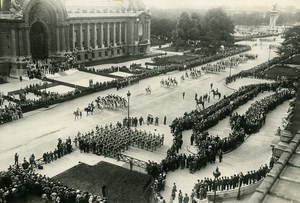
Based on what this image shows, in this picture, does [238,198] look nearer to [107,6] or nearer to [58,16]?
[58,16]

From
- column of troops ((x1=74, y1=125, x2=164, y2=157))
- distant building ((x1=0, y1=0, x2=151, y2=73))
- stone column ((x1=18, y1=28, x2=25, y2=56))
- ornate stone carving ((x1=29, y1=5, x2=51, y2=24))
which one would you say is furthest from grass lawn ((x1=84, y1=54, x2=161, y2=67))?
column of troops ((x1=74, y1=125, x2=164, y2=157))

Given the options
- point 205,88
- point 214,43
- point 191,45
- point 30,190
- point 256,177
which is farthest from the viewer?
point 191,45

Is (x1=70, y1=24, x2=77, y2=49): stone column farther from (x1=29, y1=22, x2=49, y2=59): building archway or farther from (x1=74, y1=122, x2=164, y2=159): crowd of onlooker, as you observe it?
(x1=74, y1=122, x2=164, y2=159): crowd of onlooker

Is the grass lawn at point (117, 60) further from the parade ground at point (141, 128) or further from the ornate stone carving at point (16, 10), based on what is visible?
the ornate stone carving at point (16, 10)

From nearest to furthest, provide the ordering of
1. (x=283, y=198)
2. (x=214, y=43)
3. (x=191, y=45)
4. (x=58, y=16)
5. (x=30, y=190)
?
(x=283, y=198), (x=30, y=190), (x=58, y=16), (x=214, y=43), (x=191, y=45)

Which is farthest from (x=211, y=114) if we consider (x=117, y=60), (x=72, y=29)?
(x=117, y=60)

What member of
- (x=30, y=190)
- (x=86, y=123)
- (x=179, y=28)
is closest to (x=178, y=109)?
(x=86, y=123)
